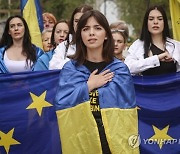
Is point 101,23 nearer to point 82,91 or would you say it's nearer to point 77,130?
point 82,91

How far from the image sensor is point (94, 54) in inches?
153

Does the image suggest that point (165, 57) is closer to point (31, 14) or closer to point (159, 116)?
point (159, 116)

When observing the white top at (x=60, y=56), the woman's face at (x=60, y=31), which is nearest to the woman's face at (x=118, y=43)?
the woman's face at (x=60, y=31)

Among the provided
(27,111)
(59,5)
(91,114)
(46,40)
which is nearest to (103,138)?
(91,114)

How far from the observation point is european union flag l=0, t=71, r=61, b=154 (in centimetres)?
533

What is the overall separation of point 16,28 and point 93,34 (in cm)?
236

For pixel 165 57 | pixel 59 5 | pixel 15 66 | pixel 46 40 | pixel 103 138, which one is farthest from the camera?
pixel 59 5

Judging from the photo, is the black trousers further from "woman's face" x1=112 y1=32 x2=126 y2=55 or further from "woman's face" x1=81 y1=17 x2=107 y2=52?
"woman's face" x1=112 y1=32 x2=126 y2=55

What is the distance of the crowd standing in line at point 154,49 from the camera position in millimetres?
5148

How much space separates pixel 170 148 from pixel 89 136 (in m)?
1.88

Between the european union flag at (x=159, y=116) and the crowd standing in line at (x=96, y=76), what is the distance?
1506 mm

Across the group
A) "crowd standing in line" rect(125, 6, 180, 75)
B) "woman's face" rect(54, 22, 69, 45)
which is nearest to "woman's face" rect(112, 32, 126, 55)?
"woman's face" rect(54, 22, 69, 45)

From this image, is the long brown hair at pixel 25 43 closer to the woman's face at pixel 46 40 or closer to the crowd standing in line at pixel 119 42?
the crowd standing in line at pixel 119 42

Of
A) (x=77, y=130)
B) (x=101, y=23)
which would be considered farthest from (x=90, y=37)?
(x=77, y=130)
